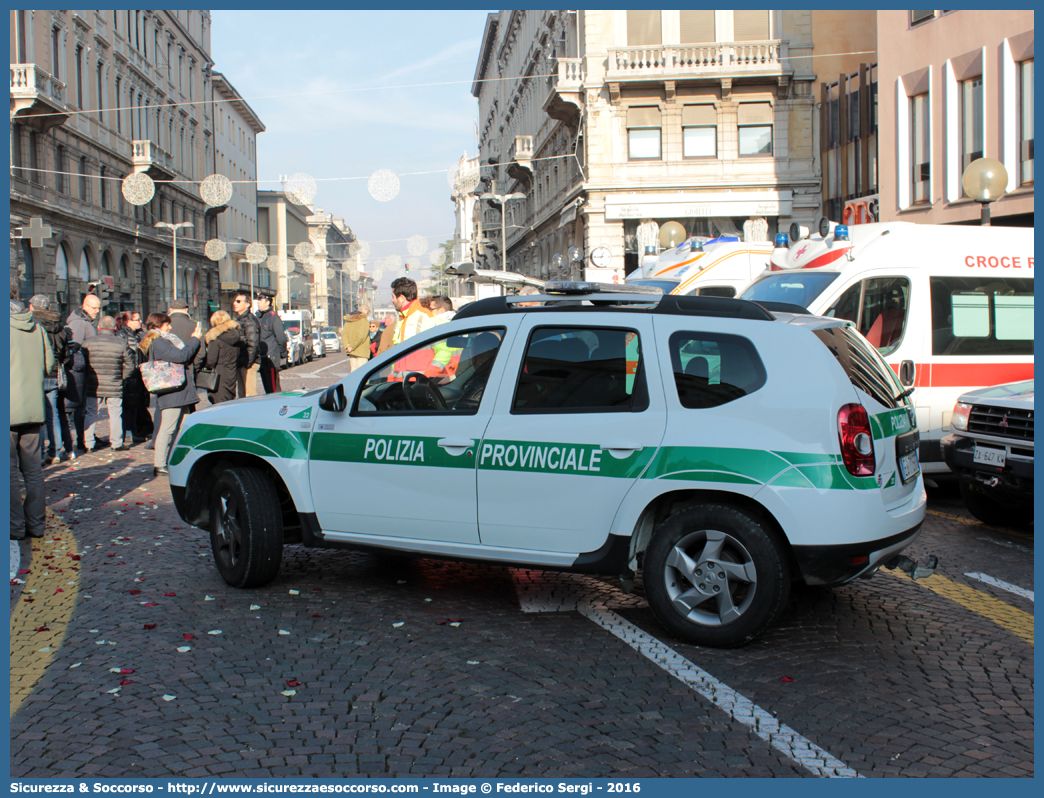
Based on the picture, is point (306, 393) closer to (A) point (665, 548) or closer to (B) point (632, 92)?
(A) point (665, 548)

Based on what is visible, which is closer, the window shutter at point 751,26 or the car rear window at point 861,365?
the car rear window at point 861,365

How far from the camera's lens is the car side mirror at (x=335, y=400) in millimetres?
5473

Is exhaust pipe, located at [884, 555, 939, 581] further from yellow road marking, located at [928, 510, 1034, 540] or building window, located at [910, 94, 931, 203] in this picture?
building window, located at [910, 94, 931, 203]

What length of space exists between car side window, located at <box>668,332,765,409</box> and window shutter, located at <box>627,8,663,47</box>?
3162 centimetres

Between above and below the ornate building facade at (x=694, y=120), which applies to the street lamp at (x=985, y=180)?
below

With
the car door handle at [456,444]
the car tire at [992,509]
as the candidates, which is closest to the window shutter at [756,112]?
the car tire at [992,509]

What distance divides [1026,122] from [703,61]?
50.7ft

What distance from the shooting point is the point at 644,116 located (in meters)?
33.8

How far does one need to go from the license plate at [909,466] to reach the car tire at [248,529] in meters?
3.42

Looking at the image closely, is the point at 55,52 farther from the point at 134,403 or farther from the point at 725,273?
the point at 725,273

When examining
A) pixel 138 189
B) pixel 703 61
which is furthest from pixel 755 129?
pixel 138 189

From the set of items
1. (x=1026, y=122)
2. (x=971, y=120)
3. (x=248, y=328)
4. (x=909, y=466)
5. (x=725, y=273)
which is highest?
(x=971, y=120)

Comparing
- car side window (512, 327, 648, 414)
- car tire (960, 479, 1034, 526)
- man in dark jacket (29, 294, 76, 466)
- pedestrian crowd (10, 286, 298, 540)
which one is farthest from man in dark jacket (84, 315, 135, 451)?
car tire (960, 479, 1034, 526)

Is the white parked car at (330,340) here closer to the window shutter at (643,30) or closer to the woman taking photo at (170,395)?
the window shutter at (643,30)
